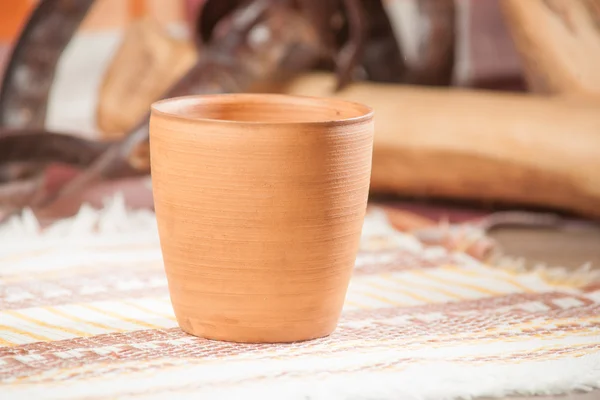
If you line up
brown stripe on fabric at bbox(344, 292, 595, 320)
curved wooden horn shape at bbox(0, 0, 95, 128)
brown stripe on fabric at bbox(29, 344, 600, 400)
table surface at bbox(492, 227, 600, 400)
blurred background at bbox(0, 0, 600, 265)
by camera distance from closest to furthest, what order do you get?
brown stripe on fabric at bbox(29, 344, 600, 400)
brown stripe on fabric at bbox(344, 292, 595, 320)
table surface at bbox(492, 227, 600, 400)
blurred background at bbox(0, 0, 600, 265)
curved wooden horn shape at bbox(0, 0, 95, 128)

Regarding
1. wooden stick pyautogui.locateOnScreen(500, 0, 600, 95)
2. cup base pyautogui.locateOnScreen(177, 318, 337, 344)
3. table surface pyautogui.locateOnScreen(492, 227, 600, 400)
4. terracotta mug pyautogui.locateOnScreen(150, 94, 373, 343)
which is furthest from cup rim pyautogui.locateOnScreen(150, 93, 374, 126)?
wooden stick pyautogui.locateOnScreen(500, 0, 600, 95)

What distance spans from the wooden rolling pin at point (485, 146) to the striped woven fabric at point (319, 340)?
36 centimetres

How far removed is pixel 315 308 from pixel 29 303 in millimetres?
298

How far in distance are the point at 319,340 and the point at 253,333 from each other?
61 mm

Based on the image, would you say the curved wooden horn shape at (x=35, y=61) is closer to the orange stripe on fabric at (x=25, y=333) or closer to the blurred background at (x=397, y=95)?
the blurred background at (x=397, y=95)

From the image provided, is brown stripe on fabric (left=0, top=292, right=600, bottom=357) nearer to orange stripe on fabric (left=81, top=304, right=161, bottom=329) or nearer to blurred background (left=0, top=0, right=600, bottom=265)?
orange stripe on fabric (left=81, top=304, right=161, bottom=329)

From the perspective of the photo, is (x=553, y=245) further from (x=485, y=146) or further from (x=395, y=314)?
(x=395, y=314)

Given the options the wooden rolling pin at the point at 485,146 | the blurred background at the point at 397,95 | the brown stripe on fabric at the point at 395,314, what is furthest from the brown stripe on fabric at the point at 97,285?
the wooden rolling pin at the point at 485,146

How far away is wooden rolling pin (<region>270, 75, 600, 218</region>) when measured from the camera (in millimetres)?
1427

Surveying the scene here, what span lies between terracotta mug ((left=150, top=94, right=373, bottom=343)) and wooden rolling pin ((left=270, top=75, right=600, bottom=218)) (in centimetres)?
69

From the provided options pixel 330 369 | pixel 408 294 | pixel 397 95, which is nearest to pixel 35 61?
pixel 397 95

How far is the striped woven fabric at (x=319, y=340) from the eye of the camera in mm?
710

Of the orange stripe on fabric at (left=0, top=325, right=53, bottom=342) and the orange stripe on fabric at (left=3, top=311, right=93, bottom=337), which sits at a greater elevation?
the orange stripe on fabric at (left=0, top=325, right=53, bottom=342)

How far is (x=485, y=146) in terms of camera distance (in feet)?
4.85
